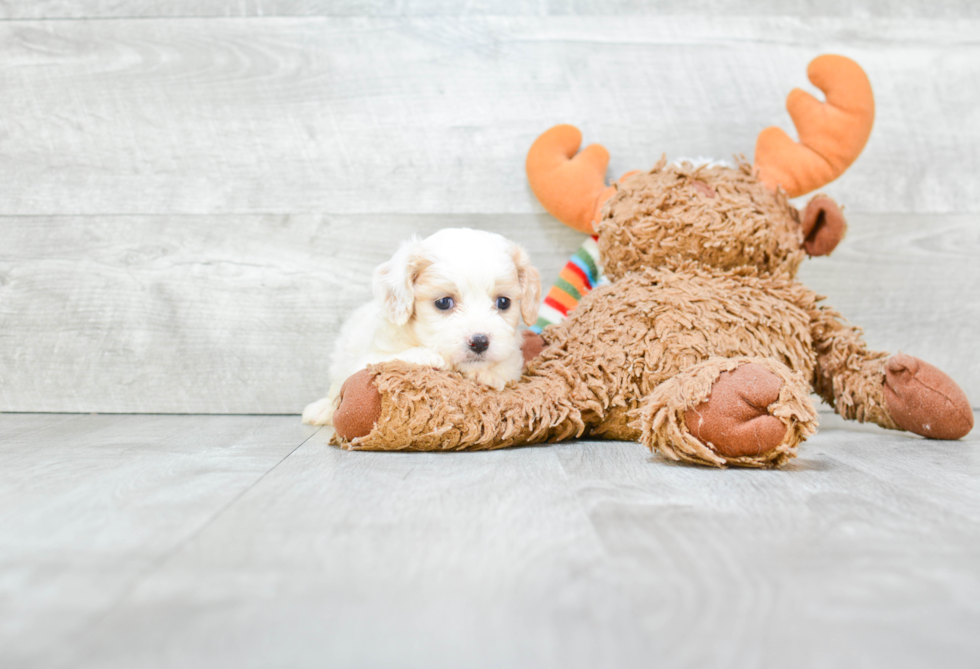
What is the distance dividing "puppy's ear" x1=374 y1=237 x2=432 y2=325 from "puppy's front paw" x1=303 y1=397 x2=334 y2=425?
379 millimetres

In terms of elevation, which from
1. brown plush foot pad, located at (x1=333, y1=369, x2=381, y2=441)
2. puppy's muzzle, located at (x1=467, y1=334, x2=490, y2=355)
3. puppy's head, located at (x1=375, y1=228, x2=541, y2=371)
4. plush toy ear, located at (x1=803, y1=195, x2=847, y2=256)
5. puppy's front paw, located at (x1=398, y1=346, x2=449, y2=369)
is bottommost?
brown plush foot pad, located at (x1=333, y1=369, x2=381, y2=441)

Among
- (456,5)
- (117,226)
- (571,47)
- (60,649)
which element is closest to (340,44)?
(456,5)

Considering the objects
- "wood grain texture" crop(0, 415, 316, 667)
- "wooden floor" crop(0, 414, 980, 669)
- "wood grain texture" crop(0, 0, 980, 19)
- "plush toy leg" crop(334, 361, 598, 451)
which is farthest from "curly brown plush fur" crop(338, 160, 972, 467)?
"wood grain texture" crop(0, 0, 980, 19)

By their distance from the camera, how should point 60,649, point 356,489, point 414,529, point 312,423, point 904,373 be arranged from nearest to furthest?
1. point 60,649
2. point 414,529
3. point 356,489
4. point 904,373
5. point 312,423

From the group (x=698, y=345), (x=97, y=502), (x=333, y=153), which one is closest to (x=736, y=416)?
(x=698, y=345)

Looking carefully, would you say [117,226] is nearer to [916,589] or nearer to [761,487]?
[761,487]

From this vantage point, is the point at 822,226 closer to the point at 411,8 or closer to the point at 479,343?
the point at 479,343

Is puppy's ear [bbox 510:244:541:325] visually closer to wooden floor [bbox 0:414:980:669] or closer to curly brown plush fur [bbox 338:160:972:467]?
curly brown plush fur [bbox 338:160:972:467]

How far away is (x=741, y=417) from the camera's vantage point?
0.98 metres

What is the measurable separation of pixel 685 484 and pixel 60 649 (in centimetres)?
70

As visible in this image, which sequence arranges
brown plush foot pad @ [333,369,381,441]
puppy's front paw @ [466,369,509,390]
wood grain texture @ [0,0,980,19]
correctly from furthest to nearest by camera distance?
wood grain texture @ [0,0,980,19] < puppy's front paw @ [466,369,509,390] < brown plush foot pad @ [333,369,381,441]

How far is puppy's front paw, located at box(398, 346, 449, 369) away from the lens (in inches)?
46.4

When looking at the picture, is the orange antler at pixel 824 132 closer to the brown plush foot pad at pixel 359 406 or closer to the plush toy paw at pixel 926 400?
the plush toy paw at pixel 926 400

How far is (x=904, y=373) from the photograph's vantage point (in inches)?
48.6
